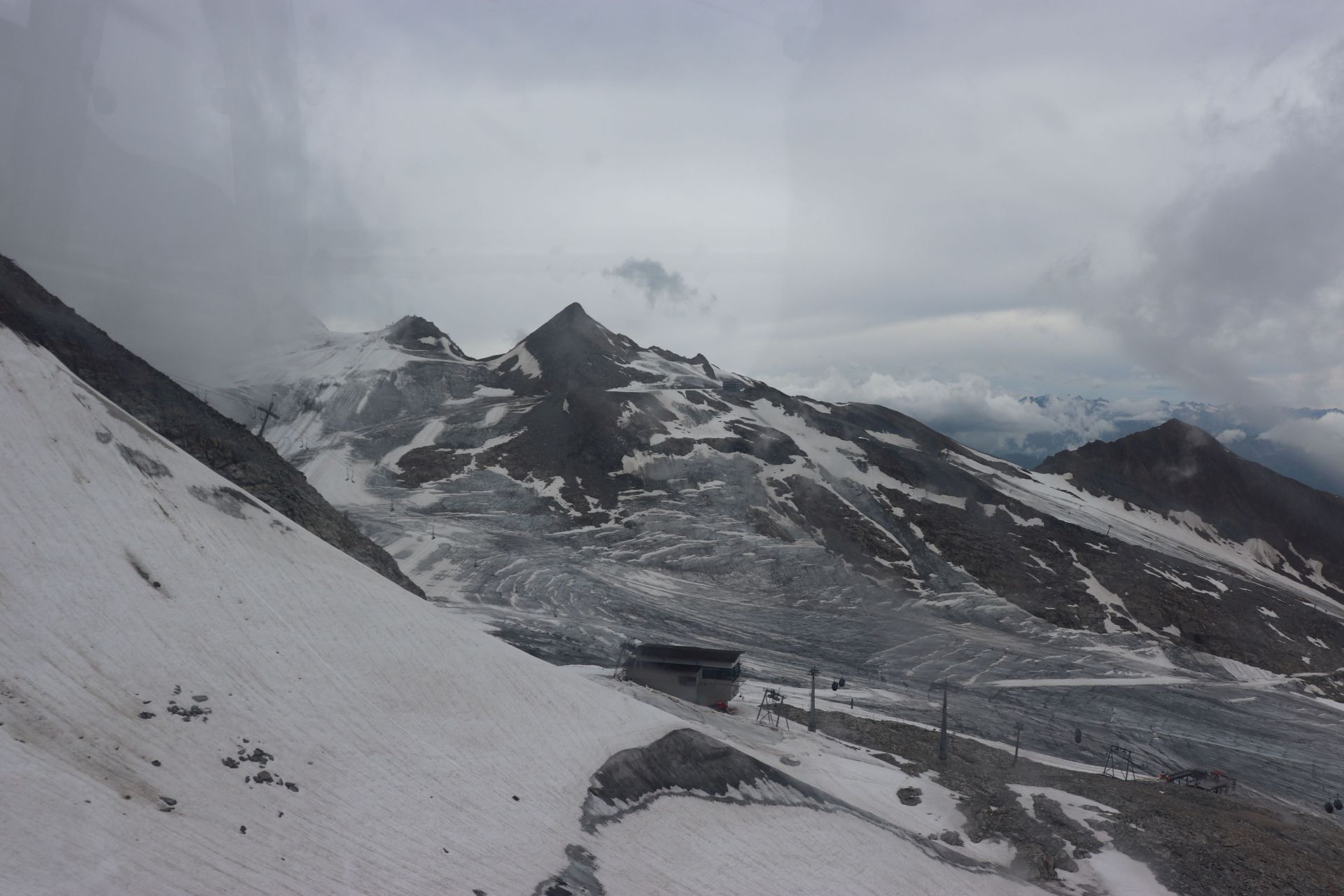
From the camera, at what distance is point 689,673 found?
130 ft

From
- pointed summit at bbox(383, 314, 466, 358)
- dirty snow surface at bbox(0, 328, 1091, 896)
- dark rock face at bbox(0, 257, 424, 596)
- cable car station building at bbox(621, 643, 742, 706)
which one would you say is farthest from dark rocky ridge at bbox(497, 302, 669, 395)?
dirty snow surface at bbox(0, 328, 1091, 896)

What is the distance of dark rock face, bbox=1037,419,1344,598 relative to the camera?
133625mm

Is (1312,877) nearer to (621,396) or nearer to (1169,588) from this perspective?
(1169,588)

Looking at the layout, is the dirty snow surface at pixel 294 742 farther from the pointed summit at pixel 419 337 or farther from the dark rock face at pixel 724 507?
the pointed summit at pixel 419 337

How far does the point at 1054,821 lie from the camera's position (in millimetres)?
27188

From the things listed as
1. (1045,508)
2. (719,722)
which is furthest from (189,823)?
(1045,508)

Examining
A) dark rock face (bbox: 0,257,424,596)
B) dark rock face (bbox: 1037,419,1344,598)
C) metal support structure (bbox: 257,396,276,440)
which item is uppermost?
dark rock face (bbox: 1037,419,1344,598)

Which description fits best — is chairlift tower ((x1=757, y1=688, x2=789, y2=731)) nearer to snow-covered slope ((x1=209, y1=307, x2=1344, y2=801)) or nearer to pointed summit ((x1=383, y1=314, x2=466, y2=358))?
snow-covered slope ((x1=209, y1=307, x2=1344, y2=801))

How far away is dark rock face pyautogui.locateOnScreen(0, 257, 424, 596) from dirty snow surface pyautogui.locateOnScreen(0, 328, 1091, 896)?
161 inches

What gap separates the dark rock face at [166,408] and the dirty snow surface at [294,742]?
4.09 meters

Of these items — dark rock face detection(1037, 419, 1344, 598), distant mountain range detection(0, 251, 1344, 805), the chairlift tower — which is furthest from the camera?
dark rock face detection(1037, 419, 1344, 598)

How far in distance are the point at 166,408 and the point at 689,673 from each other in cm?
2765

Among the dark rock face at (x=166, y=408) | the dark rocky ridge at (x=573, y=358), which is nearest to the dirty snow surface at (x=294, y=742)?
the dark rock face at (x=166, y=408)

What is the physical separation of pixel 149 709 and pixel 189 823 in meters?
3.78
